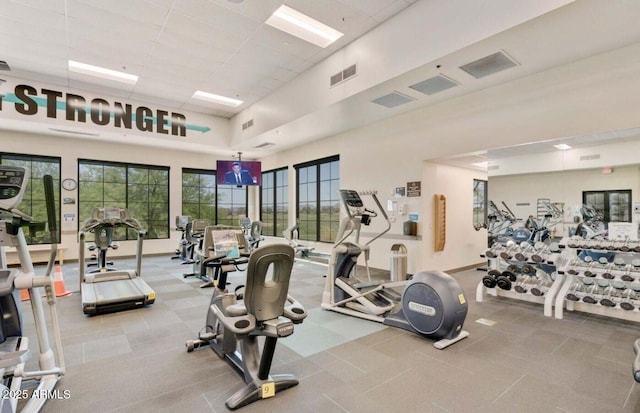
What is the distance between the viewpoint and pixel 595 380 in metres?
2.68

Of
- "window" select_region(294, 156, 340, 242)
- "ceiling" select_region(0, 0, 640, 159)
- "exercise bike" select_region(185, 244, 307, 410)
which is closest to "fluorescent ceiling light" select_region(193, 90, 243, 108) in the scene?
"ceiling" select_region(0, 0, 640, 159)

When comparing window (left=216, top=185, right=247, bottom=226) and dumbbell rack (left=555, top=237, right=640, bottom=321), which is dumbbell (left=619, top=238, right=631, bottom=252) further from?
window (left=216, top=185, right=247, bottom=226)

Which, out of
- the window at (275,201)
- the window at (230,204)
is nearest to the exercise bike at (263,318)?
the window at (275,201)

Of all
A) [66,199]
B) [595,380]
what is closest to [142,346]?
[595,380]

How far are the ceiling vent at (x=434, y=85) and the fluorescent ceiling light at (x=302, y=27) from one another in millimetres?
1535

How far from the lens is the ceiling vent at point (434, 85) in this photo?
485 cm

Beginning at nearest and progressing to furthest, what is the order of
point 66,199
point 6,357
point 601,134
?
point 6,357 < point 601,134 < point 66,199

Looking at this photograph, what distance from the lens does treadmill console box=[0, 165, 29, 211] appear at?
239 cm

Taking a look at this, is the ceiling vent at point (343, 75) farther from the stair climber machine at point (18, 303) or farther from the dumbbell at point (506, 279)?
the stair climber machine at point (18, 303)

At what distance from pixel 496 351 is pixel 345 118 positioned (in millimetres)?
5050

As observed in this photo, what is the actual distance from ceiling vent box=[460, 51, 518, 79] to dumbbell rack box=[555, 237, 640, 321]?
104 inches

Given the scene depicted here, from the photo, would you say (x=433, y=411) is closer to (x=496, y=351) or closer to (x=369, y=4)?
(x=496, y=351)

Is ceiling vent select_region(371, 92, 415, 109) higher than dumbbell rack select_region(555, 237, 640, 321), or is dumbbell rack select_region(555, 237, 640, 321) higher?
ceiling vent select_region(371, 92, 415, 109)

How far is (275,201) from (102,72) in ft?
19.8
